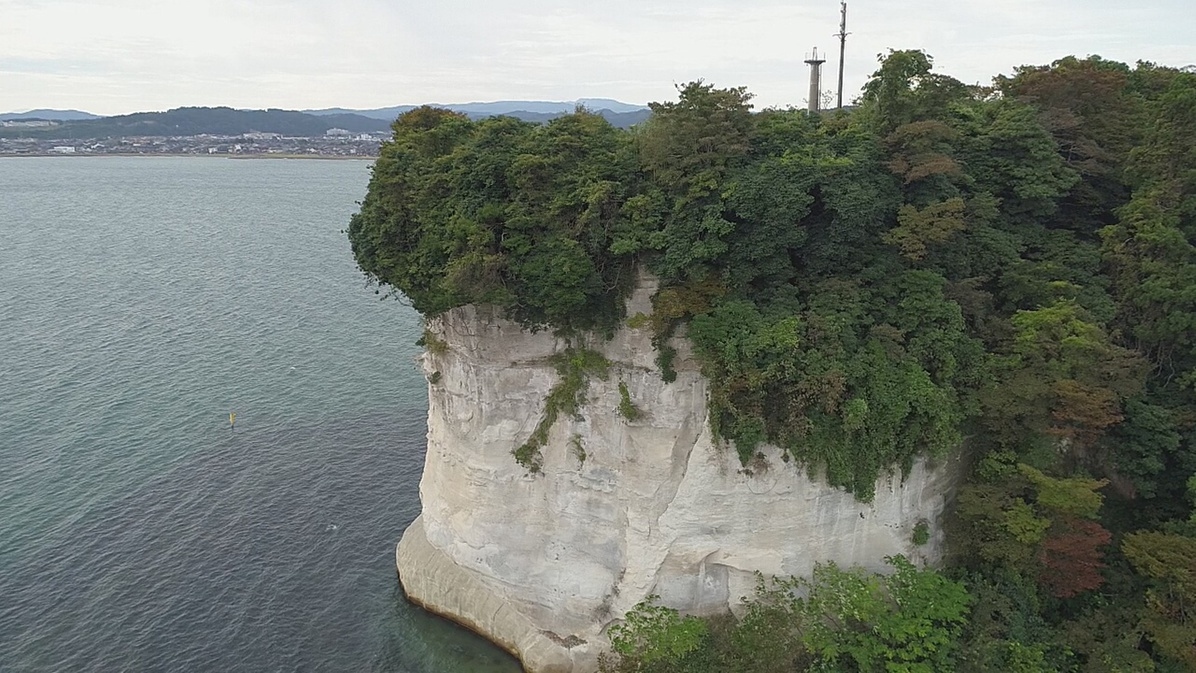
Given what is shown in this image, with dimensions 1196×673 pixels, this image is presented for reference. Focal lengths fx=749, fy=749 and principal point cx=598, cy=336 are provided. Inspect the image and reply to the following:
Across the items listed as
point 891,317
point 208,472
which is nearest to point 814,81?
point 891,317

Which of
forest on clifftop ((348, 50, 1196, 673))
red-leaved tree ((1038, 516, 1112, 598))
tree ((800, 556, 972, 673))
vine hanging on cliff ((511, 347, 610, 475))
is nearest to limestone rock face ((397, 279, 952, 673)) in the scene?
vine hanging on cliff ((511, 347, 610, 475))

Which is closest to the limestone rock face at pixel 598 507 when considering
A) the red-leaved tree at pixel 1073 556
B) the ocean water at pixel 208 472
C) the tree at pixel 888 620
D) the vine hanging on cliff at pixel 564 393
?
the vine hanging on cliff at pixel 564 393

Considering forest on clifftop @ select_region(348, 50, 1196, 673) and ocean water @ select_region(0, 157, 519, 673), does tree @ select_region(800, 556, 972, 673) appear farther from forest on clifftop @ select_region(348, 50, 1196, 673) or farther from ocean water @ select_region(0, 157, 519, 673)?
ocean water @ select_region(0, 157, 519, 673)

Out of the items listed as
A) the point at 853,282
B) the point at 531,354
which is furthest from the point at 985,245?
the point at 531,354

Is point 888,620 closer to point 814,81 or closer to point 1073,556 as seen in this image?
point 1073,556

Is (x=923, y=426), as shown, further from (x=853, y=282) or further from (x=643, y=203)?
(x=643, y=203)
